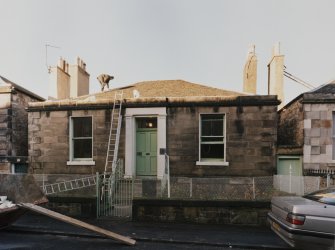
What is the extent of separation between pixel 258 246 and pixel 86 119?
9.20m

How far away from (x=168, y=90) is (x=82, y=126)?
4764 millimetres

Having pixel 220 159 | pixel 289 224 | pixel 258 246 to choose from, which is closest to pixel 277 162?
pixel 220 159

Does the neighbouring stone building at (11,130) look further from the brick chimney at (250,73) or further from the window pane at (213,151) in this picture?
the brick chimney at (250,73)

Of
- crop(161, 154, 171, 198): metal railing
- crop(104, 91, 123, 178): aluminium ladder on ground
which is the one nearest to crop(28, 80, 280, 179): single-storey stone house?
crop(161, 154, 171, 198): metal railing

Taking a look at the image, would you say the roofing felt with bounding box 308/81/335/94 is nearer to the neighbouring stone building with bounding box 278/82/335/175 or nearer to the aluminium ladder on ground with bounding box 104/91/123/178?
the neighbouring stone building with bounding box 278/82/335/175

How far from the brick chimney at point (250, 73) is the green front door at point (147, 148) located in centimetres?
850

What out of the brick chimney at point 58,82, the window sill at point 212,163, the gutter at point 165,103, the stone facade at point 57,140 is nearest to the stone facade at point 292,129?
the gutter at point 165,103

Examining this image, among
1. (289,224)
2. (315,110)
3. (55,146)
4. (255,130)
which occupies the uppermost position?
(315,110)

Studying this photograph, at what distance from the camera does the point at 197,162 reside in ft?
35.0

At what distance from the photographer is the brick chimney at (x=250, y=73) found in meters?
16.6

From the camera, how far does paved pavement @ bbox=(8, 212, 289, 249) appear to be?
5.92 metres

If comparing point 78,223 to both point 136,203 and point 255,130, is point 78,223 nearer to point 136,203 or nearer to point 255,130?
point 136,203

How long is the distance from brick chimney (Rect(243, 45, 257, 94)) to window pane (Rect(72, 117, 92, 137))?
1098 cm

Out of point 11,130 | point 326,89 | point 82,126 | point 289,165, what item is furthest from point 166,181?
point 11,130
